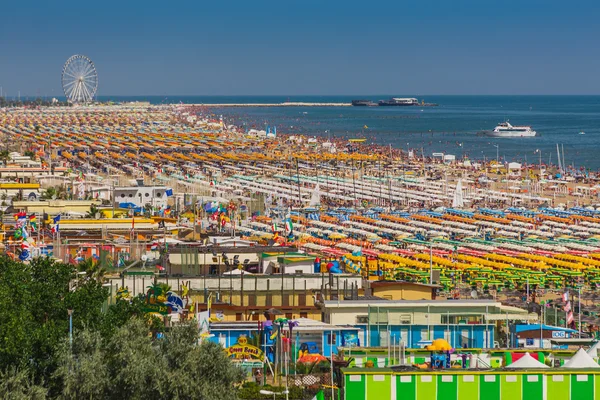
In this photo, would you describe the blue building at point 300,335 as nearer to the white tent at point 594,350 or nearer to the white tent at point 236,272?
the white tent at point 236,272

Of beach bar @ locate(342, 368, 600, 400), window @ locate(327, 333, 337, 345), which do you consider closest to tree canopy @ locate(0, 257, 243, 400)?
beach bar @ locate(342, 368, 600, 400)

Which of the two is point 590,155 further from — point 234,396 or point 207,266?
point 234,396

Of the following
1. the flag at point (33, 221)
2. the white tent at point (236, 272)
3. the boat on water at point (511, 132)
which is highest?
the boat on water at point (511, 132)

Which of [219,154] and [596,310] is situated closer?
[596,310]

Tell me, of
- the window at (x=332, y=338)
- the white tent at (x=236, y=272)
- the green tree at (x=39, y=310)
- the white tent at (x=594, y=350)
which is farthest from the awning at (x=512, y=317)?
the green tree at (x=39, y=310)

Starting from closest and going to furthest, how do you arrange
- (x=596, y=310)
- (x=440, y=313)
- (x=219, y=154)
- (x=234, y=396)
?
1. (x=234, y=396)
2. (x=440, y=313)
3. (x=596, y=310)
4. (x=219, y=154)

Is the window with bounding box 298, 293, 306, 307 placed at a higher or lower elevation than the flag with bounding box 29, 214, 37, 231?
lower

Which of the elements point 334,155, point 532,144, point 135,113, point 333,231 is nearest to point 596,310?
point 333,231

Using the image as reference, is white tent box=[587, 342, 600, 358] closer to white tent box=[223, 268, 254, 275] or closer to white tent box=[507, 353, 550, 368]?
white tent box=[507, 353, 550, 368]
